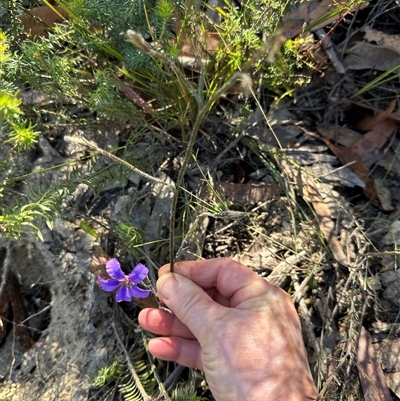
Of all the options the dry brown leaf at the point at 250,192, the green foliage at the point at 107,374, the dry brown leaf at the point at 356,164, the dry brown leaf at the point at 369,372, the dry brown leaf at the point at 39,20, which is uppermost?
the dry brown leaf at the point at 39,20

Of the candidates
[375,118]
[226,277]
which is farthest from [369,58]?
[226,277]

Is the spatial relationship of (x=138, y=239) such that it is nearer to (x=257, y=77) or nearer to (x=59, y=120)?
(x=59, y=120)

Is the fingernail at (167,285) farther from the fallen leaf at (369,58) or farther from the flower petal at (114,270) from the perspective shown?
the fallen leaf at (369,58)

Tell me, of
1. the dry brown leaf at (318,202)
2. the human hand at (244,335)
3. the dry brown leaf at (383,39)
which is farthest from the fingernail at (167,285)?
the dry brown leaf at (383,39)

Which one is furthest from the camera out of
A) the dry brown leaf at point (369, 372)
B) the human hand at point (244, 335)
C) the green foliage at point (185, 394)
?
the dry brown leaf at point (369, 372)

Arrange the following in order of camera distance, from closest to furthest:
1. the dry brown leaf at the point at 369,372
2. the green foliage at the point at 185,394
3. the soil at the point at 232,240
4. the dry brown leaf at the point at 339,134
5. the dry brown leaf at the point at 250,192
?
the green foliage at the point at 185,394 < the dry brown leaf at the point at 369,372 < the soil at the point at 232,240 < the dry brown leaf at the point at 250,192 < the dry brown leaf at the point at 339,134

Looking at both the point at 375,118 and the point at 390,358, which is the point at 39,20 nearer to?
the point at 375,118
